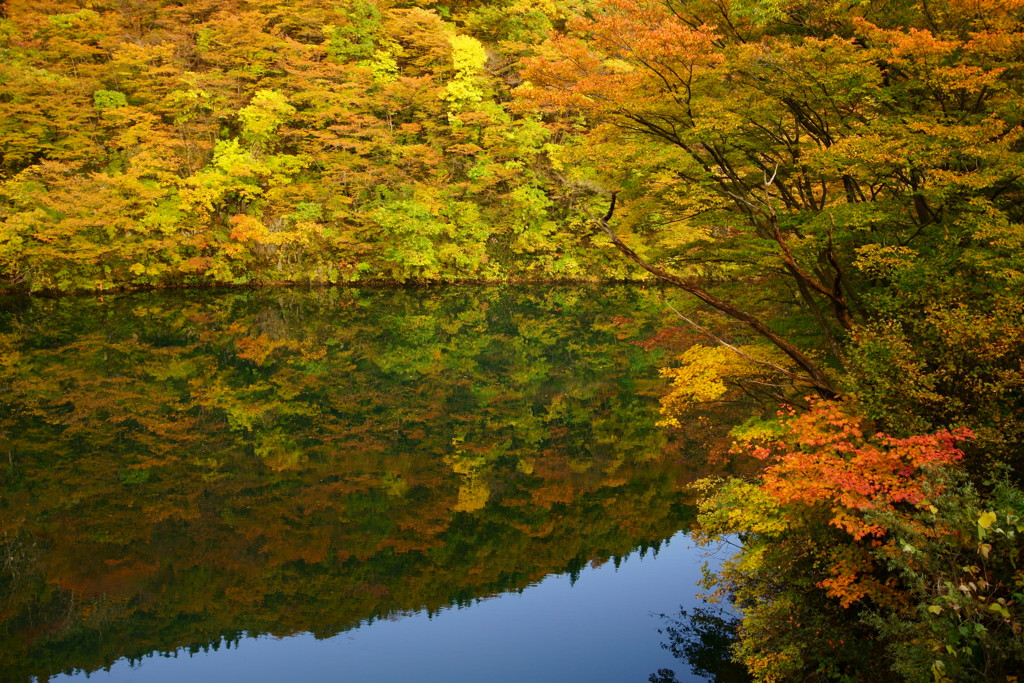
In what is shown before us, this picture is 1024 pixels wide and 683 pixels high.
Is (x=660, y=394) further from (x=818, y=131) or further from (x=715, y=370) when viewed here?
(x=818, y=131)

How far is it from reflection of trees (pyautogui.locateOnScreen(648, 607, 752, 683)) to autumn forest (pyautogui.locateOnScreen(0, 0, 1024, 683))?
10.7 inches

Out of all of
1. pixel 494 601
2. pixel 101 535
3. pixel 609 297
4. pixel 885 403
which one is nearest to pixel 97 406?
pixel 101 535

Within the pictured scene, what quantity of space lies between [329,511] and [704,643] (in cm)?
610

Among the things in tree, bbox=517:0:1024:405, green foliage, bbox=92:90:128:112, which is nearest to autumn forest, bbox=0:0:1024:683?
tree, bbox=517:0:1024:405

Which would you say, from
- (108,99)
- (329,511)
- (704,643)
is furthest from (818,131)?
(108,99)

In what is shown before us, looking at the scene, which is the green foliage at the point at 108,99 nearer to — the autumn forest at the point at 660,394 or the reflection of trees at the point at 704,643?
the autumn forest at the point at 660,394

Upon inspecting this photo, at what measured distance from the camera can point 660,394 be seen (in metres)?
18.0

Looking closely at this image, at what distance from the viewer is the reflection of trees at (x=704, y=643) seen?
24.8 feet

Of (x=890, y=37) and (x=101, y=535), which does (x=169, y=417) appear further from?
(x=890, y=37)

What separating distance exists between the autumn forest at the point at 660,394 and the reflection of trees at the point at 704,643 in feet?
0.90

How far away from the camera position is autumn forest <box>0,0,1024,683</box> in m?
6.27

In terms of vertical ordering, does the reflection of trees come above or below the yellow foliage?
below

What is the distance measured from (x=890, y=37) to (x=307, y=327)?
20.7m

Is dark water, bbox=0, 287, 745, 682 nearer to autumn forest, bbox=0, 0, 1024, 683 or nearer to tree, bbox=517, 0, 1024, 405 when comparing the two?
autumn forest, bbox=0, 0, 1024, 683
